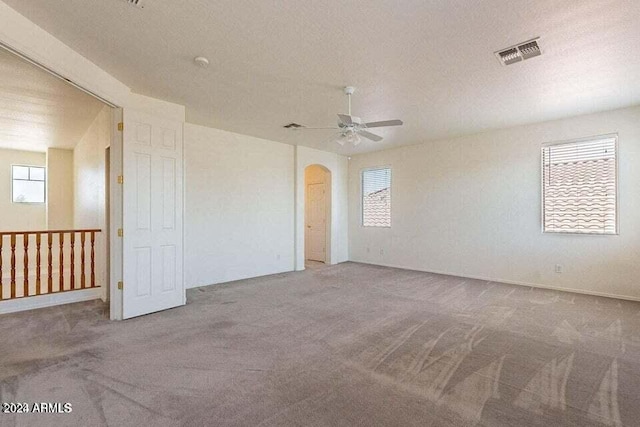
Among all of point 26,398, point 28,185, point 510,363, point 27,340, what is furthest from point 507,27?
point 28,185

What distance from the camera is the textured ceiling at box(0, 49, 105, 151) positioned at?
11.7ft

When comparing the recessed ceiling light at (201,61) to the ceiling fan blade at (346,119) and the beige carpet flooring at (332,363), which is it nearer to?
the ceiling fan blade at (346,119)

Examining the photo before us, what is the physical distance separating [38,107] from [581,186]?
8.80 meters

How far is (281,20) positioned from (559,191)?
5.32m

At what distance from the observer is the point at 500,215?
5.73m

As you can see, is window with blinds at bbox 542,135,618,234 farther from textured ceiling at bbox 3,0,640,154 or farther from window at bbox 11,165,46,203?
window at bbox 11,165,46,203

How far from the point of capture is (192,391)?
7.29ft

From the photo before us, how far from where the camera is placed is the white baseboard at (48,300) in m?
4.01

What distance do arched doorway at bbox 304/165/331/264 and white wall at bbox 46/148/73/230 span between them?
6211 mm

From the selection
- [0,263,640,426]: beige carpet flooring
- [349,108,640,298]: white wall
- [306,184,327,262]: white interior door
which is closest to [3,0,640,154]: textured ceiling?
[349,108,640,298]: white wall

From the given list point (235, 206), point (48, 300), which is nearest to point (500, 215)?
point (235, 206)

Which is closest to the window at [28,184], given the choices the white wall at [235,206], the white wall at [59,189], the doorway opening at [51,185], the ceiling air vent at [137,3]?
the doorway opening at [51,185]

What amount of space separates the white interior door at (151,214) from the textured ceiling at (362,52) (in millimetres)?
600

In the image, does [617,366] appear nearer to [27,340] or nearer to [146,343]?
[146,343]
